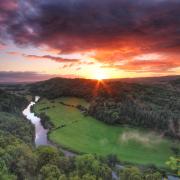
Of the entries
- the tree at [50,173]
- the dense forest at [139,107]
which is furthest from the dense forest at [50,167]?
the dense forest at [139,107]

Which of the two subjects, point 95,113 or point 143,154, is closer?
point 143,154

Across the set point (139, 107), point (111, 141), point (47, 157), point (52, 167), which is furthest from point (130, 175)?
point (139, 107)

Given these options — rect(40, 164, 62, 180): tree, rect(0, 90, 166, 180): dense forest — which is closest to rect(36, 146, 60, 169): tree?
rect(0, 90, 166, 180): dense forest

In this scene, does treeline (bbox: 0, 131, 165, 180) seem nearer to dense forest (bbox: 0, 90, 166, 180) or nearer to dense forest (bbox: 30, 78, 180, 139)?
dense forest (bbox: 0, 90, 166, 180)

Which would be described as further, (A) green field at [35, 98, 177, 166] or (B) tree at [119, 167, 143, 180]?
(A) green field at [35, 98, 177, 166]

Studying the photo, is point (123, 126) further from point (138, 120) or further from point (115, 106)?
point (115, 106)

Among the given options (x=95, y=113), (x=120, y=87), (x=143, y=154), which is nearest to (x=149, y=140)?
(x=143, y=154)

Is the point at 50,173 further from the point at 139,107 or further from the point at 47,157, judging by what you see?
the point at 139,107

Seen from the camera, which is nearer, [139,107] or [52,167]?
[52,167]
